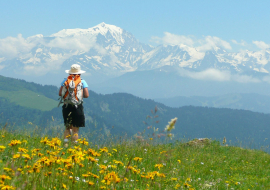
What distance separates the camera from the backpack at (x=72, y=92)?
786 cm

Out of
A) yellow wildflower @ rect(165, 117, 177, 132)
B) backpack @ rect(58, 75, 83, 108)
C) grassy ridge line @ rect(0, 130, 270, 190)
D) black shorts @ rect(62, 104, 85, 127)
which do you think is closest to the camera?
yellow wildflower @ rect(165, 117, 177, 132)

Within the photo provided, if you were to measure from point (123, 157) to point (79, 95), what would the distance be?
2345 millimetres

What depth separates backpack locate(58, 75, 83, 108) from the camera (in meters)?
7.86

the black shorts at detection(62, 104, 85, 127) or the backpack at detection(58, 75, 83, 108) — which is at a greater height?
the backpack at detection(58, 75, 83, 108)

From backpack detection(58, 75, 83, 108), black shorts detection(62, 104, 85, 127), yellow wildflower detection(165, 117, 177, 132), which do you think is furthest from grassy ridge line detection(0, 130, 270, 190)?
backpack detection(58, 75, 83, 108)

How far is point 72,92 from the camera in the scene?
312 inches

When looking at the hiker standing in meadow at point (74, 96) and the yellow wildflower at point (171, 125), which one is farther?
the hiker standing in meadow at point (74, 96)

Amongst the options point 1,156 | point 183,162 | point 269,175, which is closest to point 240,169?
point 269,175

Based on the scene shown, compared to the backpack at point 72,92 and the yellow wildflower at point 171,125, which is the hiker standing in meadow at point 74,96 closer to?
the backpack at point 72,92

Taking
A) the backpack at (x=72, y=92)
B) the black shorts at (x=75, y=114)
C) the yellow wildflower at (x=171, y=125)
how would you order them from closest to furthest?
the yellow wildflower at (x=171, y=125) → the backpack at (x=72, y=92) → the black shorts at (x=75, y=114)

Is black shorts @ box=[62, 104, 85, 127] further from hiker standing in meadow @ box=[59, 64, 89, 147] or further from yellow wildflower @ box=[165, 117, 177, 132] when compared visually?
yellow wildflower @ box=[165, 117, 177, 132]

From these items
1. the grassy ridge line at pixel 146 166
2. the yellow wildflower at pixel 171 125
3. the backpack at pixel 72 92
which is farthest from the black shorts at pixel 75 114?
the yellow wildflower at pixel 171 125

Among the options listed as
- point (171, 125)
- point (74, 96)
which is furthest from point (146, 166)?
point (171, 125)

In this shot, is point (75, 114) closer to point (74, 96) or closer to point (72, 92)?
point (74, 96)
